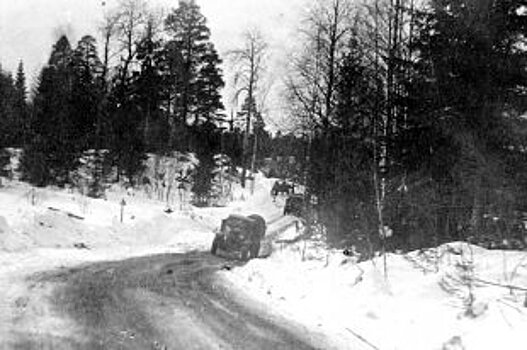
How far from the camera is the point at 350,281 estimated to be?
15.7m

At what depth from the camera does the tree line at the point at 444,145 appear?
19.3 m

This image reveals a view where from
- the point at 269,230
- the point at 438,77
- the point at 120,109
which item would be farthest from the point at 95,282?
the point at 120,109

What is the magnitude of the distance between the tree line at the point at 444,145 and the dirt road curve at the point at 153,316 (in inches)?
220

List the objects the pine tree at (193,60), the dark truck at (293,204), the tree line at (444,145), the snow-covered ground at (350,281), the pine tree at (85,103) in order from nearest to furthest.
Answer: the snow-covered ground at (350,281) → the tree line at (444,145) → the dark truck at (293,204) → the pine tree at (85,103) → the pine tree at (193,60)

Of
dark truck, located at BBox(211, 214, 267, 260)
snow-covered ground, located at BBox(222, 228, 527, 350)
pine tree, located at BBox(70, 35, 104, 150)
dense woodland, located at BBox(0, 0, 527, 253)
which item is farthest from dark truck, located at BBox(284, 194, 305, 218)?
snow-covered ground, located at BBox(222, 228, 527, 350)

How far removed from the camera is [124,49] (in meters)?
55.5

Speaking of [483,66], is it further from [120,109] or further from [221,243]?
[120,109]

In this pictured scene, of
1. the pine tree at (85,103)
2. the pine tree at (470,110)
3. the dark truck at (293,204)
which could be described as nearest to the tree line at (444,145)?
the pine tree at (470,110)

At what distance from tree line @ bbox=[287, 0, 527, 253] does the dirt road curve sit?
5.59 meters

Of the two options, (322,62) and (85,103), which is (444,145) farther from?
(85,103)

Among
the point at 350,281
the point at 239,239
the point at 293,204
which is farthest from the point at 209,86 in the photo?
the point at 350,281

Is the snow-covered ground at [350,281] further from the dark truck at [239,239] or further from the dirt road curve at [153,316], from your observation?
the dark truck at [239,239]

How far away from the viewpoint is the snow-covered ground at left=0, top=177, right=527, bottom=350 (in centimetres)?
1092

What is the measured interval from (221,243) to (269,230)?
12571 millimetres
